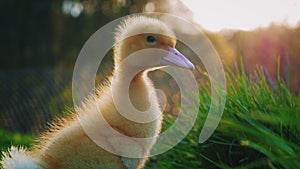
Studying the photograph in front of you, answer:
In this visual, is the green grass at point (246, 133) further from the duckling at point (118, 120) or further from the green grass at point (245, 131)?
the duckling at point (118, 120)

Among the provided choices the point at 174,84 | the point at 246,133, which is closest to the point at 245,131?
the point at 246,133

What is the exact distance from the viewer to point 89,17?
1078 cm

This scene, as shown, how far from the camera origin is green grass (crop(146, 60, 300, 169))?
2.25 metres

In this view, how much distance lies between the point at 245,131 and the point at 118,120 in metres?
0.65

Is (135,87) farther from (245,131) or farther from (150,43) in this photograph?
(245,131)

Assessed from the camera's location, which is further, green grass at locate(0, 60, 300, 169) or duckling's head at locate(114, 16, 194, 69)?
duckling's head at locate(114, 16, 194, 69)

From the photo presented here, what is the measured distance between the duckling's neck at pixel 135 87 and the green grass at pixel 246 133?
1.41 feet

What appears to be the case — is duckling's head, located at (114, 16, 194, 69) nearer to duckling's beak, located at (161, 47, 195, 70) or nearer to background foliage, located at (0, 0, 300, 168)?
duckling's beak, located at (161, 47, 195, 70)

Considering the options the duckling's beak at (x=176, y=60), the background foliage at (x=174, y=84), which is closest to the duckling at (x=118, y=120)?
the duckling's beak at (x=176, y=60)

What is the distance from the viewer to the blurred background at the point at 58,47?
194 inches

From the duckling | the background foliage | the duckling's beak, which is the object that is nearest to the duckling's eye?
the duckling

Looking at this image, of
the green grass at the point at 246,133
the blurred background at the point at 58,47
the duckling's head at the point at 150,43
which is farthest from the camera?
the blurred background at the point at 58,47

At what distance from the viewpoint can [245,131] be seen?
236 cm

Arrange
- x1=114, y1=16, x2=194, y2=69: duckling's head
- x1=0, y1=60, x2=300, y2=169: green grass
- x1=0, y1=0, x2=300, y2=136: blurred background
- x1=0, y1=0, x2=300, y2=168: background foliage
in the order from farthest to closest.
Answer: x1=0, y1=0, x2=300, y2=136: blurred background, x1=114, y1=16, x2=194, y2=69: duckling's head, x1=0, y1=0, x2=300, y2=168: background foliage, x1=0, y1=60, x2=300, y2=169: green grass
